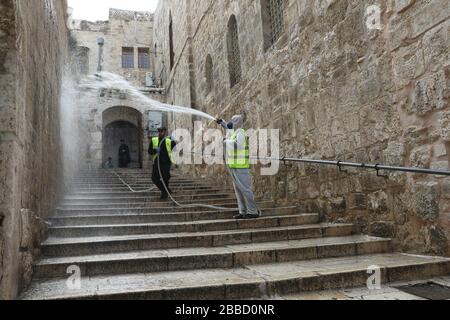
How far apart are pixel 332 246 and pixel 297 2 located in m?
4.19

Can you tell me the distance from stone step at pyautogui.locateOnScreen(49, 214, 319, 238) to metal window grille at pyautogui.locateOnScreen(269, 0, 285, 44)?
360 cm

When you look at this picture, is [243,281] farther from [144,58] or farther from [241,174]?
[144,58]

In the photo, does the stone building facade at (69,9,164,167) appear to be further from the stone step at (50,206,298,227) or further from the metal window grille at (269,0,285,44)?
the stone step at (50,206,298,227)

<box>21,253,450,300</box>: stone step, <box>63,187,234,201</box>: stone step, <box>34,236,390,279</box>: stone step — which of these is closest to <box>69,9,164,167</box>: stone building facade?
<box>63,187,234,201</box>: stone step

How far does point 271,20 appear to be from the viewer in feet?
26.0

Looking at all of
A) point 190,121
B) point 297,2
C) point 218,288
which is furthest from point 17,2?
point 190,121

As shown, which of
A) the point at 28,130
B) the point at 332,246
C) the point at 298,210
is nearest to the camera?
the point at 28,130

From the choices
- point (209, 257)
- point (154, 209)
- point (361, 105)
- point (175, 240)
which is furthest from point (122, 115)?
point (209, 257)

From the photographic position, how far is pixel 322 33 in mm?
5867

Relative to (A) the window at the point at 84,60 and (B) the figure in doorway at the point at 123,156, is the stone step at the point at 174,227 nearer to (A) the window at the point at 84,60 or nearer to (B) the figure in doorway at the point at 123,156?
(B) the figure in doorway at the point at 123,156

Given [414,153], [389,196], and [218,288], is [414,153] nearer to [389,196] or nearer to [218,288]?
[389,196]

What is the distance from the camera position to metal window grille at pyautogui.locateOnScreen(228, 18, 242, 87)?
9.68m

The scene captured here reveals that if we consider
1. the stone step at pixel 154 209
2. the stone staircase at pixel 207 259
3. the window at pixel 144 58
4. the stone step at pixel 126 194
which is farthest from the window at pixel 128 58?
the stone staircase at pixel 207 259

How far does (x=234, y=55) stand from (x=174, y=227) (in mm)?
5837
